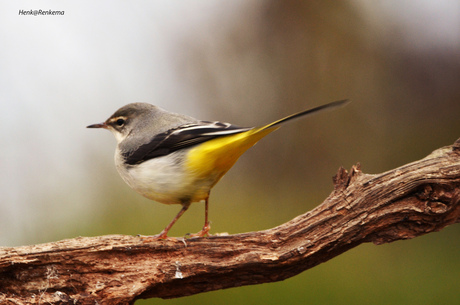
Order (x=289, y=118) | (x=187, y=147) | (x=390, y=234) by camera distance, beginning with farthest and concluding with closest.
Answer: (x=187, y=147)
(x=390, y=234)
(x=289, y=118)

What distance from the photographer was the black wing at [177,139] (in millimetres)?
3098

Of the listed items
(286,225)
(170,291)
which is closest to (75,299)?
(170,291)

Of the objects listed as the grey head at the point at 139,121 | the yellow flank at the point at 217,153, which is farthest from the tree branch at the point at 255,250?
the grey head at the point at 139,121

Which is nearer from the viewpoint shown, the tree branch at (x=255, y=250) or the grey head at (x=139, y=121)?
the tree branch at (x=255, y=250)

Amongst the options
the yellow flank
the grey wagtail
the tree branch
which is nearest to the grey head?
the grey wagtail

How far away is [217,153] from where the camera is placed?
3049 mm

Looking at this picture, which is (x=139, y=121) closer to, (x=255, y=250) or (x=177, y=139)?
(x=177, y=139)

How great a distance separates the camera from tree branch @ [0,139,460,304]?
2.87 m

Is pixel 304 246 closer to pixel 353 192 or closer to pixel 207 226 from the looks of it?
pixel 353 192

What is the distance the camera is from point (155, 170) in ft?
10.4

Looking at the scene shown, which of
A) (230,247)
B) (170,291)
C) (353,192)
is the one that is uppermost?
(353,192)

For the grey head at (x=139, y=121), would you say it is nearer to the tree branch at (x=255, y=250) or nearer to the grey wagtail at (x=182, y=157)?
the grey wagtail at (x=182, y=157)

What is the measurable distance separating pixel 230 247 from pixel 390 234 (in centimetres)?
98

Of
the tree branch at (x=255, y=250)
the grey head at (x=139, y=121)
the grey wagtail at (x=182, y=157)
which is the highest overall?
the grey head at (x=139, y=121)
